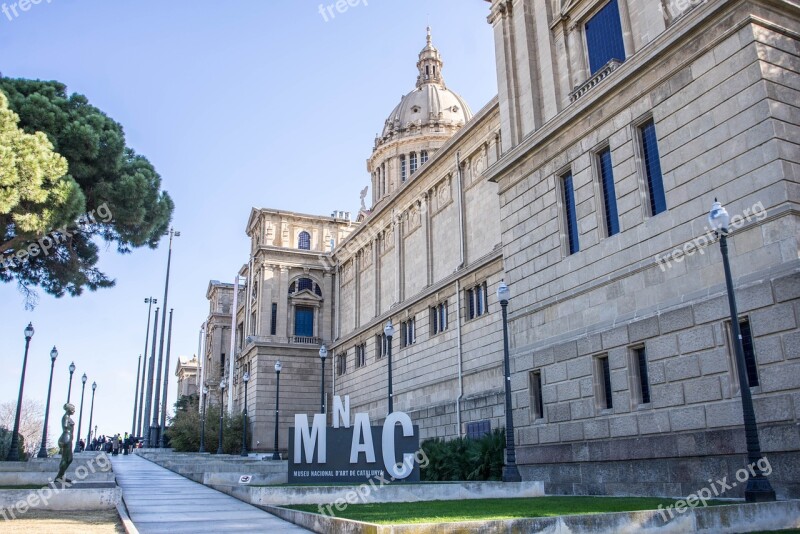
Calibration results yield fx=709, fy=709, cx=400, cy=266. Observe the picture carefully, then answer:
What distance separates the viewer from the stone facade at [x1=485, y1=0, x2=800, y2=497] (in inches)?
615

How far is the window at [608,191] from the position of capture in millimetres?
20641

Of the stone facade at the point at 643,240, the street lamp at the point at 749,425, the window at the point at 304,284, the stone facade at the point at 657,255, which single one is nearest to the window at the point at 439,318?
the stone facade at the point at 643,240

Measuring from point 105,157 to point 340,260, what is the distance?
35567 millimetres

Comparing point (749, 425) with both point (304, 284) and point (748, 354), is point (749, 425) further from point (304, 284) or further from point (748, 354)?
point (304, 284)

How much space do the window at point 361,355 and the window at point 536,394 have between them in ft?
93.0

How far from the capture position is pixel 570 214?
22422mm

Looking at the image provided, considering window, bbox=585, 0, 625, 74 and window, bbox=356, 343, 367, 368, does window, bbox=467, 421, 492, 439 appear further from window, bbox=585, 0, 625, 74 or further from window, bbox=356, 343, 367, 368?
window, bbox=356, 343, 367, 368

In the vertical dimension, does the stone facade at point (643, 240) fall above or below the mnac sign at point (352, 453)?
above

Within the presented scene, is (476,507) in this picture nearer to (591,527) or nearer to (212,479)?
(591,527)

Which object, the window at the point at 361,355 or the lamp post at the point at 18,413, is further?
the window at the point at 361,355

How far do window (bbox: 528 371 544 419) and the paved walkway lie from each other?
9624mm

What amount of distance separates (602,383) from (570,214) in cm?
551

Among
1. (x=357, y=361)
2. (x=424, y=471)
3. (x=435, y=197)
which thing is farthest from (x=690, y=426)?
(x=357, y=361)

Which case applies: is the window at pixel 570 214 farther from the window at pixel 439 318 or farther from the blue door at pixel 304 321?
Result: the blue door at pixel 304 321
